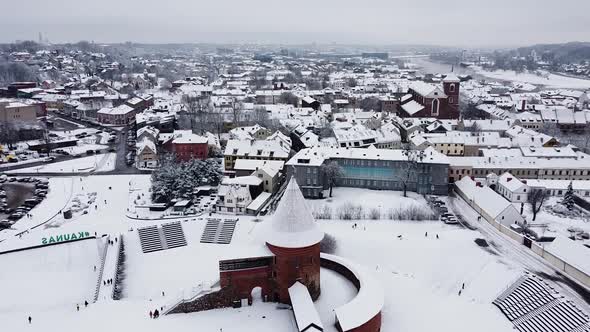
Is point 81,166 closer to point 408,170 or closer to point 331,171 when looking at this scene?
point 331,171

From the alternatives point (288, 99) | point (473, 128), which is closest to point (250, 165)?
point (473, 128)

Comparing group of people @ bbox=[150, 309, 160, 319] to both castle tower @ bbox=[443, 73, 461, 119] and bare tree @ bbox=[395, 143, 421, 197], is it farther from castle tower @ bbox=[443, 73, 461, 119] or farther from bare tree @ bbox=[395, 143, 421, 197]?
castle tower @ bbox=[443, 73, 461, 119]

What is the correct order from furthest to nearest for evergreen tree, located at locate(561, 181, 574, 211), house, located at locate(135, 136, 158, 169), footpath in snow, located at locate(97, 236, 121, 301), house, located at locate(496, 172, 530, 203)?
1. house, located at locate(135, 136, 158, 169)
2. house, located at locate(496, 172, 530, 203)
3. evergreen tree, located at locate(561, 181, 574, 211)
4. footpath in snow, located at locate(97, 236, 121, 301)

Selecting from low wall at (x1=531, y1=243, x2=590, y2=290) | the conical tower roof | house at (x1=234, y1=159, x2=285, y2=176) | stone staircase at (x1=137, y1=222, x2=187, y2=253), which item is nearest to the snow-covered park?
stone staircase at (x1=137, y1=222, x2=187, y2=253)

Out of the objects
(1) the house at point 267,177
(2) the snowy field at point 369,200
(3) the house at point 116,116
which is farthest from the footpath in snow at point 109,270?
(3) the house at point 116,116

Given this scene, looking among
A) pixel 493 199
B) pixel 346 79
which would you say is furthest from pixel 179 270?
pixel 346 79

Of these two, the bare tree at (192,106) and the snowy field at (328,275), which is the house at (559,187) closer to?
the snowy field at (328,275)
